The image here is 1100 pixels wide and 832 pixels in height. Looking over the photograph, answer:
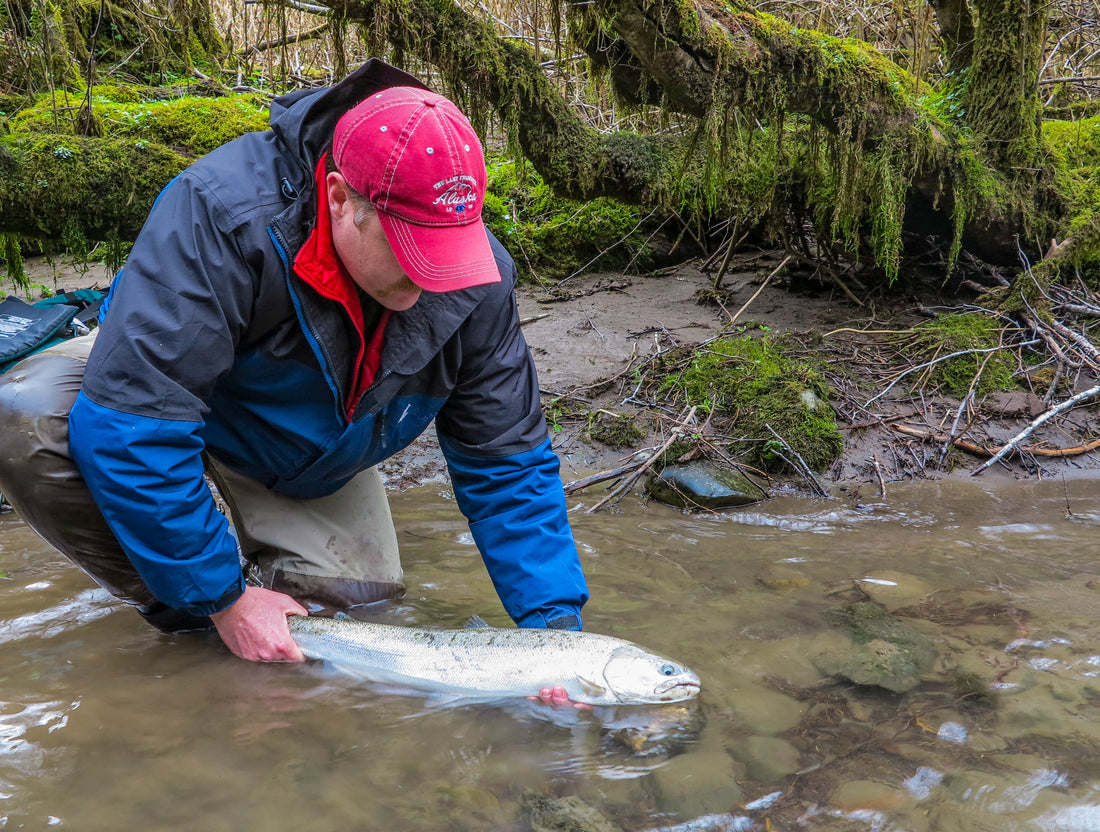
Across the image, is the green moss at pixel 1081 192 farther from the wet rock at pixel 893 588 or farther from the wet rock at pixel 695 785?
the wet rock at pixel 695 785

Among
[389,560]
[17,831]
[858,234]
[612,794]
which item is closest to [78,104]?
[389,560]

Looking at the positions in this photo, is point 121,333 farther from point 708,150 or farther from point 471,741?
point 708,150

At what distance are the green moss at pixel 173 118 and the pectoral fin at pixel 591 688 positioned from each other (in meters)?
5.96

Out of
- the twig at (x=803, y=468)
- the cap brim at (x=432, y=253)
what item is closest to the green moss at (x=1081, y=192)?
the twig at (x=803, y=468)

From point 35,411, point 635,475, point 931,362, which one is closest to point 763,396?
point 635,475

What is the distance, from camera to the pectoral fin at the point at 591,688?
2.93 meters

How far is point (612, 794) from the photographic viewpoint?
Result: 2.59m

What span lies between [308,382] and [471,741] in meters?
1.34

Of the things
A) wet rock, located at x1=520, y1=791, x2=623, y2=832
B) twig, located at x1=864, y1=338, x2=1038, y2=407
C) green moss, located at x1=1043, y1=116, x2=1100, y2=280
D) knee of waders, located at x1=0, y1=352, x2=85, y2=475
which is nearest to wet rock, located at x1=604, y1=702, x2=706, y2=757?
wet rock, located at x1=520, y1=791, x2=623, y2=832

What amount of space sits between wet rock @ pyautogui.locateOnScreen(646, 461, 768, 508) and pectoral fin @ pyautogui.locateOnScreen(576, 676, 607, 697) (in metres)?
2.34

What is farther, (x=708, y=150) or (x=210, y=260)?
(x=708, y=150)

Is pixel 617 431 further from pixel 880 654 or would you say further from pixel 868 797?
pixel 868 797

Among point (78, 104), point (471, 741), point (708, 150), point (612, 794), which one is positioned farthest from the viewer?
point (78, 104)

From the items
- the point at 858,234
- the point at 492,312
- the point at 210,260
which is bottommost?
the point at 858,234
